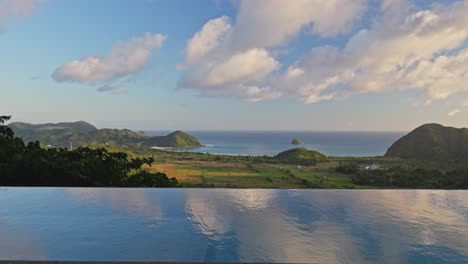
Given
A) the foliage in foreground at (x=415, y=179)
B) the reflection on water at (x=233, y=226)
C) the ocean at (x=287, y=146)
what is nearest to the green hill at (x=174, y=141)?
Answer: the ocean at (x=287, y=146)

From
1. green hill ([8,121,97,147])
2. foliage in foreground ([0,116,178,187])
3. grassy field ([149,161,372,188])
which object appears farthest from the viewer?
green hill ([8,121,97,147])

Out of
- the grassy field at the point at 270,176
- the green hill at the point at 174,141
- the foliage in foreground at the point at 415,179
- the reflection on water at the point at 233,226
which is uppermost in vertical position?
the green hill at the point at 174,141

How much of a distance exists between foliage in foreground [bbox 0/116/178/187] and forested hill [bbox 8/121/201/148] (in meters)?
22.4

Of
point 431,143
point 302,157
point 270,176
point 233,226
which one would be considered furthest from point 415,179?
point 431,143

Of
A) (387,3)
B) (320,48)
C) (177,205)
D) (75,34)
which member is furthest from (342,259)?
(320,48)

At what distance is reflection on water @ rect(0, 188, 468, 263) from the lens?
2.61 m

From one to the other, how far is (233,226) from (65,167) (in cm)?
480

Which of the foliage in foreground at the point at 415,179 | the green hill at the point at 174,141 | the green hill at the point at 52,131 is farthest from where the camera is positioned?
the green hill at the point at 174,141

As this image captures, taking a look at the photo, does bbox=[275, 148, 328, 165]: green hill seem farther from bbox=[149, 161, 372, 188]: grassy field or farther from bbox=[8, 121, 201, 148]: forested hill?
bbox=[8, 121, 201, 148]: forested hill

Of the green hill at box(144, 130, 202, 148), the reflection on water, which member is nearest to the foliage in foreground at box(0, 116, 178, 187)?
the reflection on water

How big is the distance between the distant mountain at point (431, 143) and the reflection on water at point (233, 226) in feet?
65.6

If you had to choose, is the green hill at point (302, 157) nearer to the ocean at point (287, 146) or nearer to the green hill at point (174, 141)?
the ocean at point (287, 146)

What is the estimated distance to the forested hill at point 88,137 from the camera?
34656 millimetres

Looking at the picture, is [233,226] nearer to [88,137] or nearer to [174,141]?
[88,137]
